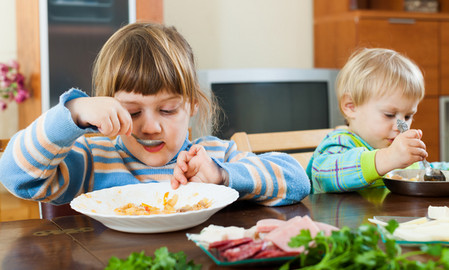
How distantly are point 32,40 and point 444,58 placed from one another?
259 cm

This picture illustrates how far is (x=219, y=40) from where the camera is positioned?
347 cm

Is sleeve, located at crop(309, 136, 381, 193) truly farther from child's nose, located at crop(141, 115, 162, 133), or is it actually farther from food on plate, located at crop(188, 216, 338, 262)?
food on plate, located at crop(188, 216, 338, 262)

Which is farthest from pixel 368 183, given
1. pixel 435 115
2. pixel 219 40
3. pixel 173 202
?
pixel 435 115

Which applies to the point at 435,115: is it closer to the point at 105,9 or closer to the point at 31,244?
the point at 105,9

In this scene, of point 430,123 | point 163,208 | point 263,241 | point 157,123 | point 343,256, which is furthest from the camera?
point 430,123

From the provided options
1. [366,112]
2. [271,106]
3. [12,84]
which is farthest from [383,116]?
[12,84]

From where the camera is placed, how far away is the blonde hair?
1.12 m

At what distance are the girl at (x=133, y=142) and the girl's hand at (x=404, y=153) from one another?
8.2 inches

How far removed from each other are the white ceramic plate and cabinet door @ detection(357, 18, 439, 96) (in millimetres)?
2644

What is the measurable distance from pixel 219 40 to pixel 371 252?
120 inches

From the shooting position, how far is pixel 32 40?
8.90 feet

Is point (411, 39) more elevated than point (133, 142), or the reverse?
point (411, 39)

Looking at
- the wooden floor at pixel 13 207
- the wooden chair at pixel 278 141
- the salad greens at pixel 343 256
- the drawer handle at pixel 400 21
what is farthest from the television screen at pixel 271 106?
the salad greens at pixel 343 256

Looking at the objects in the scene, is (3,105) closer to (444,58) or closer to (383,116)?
(383,116)
